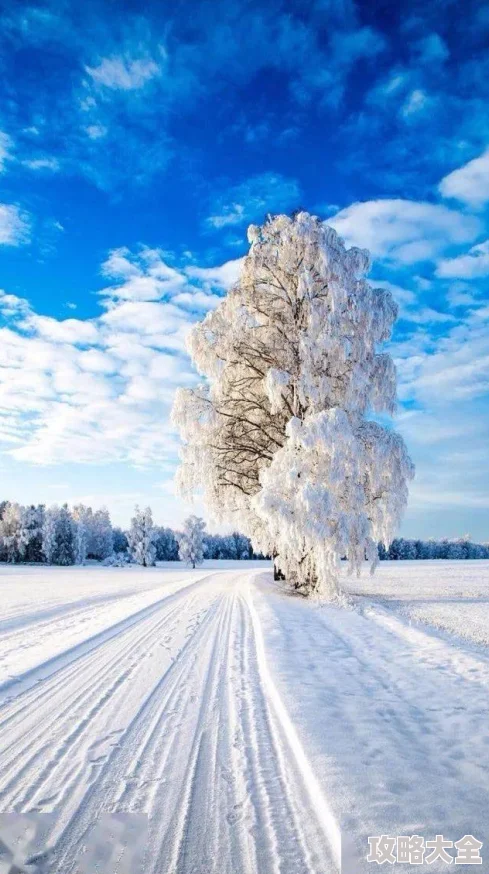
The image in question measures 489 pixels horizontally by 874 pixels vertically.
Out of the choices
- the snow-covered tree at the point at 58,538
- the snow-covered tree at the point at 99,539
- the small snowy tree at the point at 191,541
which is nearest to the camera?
the snow-covered tree at the point at 58,538

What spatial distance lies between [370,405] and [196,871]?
41.2 ft

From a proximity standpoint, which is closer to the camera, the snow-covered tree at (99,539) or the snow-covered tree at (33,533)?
the snow-covered tree at (33,533)

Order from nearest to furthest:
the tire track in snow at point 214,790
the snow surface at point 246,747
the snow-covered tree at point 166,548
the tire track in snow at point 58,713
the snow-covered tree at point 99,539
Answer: the tire track in snow at point 214,790 → the snow surface at point 246,747 → the tire track in snow at point 58,713 → the snow-covered tree at point 99,539 → the snow-covered tree at point 166,548

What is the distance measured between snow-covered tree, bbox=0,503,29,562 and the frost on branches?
78578 mm

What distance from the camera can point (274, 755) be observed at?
3.12 m

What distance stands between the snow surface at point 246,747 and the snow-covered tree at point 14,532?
84.2m

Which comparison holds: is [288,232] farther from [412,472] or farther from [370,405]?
[412,472]

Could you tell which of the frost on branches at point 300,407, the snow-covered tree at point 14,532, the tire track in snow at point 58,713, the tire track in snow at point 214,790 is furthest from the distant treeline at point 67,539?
the tire track in snow at point 214,790

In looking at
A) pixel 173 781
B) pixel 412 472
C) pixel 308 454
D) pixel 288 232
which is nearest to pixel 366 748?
pixel 173 781

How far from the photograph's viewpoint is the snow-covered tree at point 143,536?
85.0 m

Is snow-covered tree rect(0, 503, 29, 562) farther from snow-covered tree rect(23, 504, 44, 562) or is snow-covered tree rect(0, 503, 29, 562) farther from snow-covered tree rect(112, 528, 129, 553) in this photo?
snow-covered tree rect(112, 528, 129, 553)

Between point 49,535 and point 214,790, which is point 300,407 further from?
point 49,535

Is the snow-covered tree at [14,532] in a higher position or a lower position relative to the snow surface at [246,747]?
higher

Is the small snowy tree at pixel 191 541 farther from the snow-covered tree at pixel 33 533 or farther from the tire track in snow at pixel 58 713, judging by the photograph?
the tire track in snow at pixel 58 713
